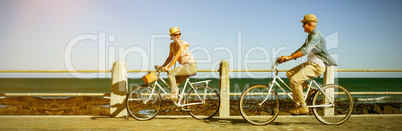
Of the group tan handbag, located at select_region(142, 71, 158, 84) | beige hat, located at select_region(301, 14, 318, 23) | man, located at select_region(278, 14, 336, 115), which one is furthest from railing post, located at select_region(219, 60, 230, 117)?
beige hat, located at select_region(301, 14, 318, 23)

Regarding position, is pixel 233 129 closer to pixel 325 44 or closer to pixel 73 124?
pixel 325 44

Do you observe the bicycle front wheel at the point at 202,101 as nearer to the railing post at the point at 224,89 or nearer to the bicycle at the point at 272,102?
the railing post at the point at 224,89

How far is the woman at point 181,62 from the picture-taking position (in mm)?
5074

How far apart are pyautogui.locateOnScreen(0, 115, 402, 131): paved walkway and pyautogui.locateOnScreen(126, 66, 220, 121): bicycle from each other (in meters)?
0.15

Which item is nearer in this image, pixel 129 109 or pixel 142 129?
pixel 142 129

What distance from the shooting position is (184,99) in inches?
211

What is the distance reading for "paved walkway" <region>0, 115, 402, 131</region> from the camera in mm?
4559

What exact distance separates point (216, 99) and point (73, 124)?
7.95 ft

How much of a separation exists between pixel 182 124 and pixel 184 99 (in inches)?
23.5

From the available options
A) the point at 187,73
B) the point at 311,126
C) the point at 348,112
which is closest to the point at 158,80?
the point at 187,73

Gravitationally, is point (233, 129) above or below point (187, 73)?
below

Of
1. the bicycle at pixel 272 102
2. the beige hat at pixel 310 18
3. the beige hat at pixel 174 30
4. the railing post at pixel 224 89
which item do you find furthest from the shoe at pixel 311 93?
the beige hat at pixel 174 30

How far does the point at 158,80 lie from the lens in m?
5.34

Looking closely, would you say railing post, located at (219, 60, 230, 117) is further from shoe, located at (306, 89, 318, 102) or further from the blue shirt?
the blue shirt
